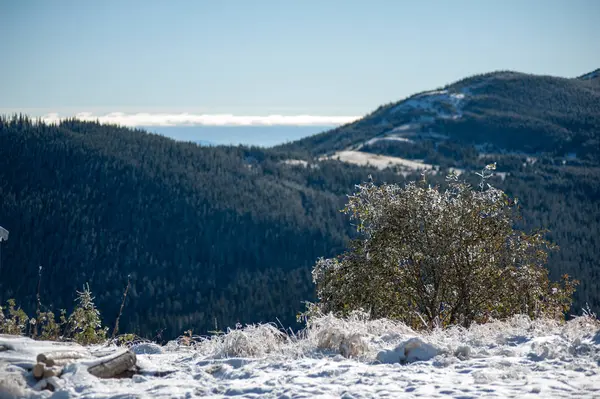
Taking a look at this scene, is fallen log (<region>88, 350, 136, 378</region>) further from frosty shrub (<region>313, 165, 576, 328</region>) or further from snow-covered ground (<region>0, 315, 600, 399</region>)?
frosty shrub (<region>313, 165, 576, 328</region>)

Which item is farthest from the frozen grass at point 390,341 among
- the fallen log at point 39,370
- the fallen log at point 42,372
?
the fallen log at point 39,370

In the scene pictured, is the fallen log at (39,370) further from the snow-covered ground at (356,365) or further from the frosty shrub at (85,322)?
the frosty shrub at (85,322)

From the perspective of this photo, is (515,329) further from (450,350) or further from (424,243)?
(424,243)

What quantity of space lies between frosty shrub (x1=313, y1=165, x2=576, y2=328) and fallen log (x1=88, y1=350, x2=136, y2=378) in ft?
35.6

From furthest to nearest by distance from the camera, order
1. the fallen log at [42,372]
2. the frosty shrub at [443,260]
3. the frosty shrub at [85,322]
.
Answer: the frosty shrub at [443,260], the frosty shrub at [85,322], the fallen log at [42,372]

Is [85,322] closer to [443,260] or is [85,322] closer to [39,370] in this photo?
[39,370]

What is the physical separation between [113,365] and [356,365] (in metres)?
3.86

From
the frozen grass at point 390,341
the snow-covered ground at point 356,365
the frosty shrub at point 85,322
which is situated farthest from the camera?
the frosty shrub at point 85,322

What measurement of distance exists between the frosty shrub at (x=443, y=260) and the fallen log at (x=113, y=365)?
35.6ft

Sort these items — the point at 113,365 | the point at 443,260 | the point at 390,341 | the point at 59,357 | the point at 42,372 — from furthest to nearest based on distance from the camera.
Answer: the point at 443,260 < the point at 390,341 < the point at 59,357 < the point at 113,365 < the point at 42,372

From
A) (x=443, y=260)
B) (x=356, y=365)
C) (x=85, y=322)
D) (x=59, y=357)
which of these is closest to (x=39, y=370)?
(x=59, y=357)

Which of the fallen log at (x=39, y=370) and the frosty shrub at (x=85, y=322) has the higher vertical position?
the fallen log at (x=39, y=370)

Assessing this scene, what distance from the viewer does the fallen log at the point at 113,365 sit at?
888 cm

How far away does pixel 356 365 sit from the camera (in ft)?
30.8
